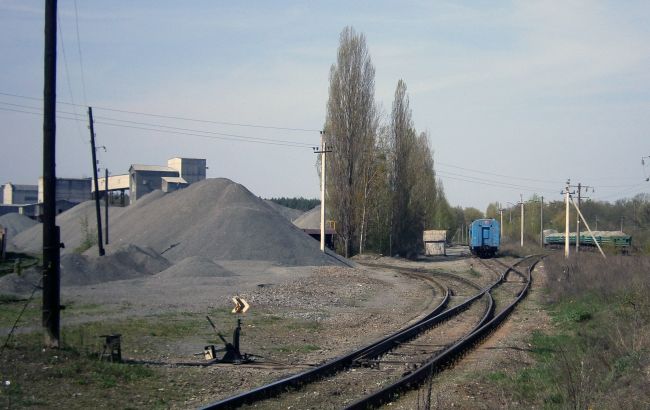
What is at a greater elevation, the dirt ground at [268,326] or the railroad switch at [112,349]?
the railroad switch at [112,349]

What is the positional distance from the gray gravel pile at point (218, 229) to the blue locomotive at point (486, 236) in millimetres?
17557

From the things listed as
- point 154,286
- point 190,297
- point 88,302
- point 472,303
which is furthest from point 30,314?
point 472,303

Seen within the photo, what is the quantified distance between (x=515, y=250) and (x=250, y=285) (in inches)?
1865

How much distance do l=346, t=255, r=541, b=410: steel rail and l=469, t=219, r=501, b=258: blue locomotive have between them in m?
38.7

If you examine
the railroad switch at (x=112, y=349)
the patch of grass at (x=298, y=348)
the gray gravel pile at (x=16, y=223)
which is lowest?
the patch of grass at (x=298, y=348)

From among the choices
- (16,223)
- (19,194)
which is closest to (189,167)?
(16,223)

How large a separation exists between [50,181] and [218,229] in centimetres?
3358

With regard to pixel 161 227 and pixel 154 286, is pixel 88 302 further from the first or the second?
pixel 161 227

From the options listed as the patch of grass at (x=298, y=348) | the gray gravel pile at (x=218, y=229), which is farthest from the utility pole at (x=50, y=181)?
the gray gravel pile at (x=218, y=229)

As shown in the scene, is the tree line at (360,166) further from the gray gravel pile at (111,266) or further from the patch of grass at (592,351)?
the patch of grass at (592,351)

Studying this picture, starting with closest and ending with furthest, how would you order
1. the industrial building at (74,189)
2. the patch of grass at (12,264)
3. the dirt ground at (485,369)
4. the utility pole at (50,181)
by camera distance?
the dirt ground at (485,369), the utility pole at (50,181), the patch of grass at (12,264), the industrial building at (74,189)

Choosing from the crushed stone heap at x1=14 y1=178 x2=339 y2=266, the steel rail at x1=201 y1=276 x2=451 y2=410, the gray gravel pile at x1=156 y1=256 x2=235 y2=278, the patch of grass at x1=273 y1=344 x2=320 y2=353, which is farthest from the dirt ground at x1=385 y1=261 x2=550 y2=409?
the crushed stone heap at x1=14 y1=178 x2=339 y2=266

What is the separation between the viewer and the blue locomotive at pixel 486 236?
195 feet

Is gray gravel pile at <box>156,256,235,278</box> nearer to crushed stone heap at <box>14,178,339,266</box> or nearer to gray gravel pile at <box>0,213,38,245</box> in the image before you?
crushed stone heap at <box>14,178,339,266</box>
